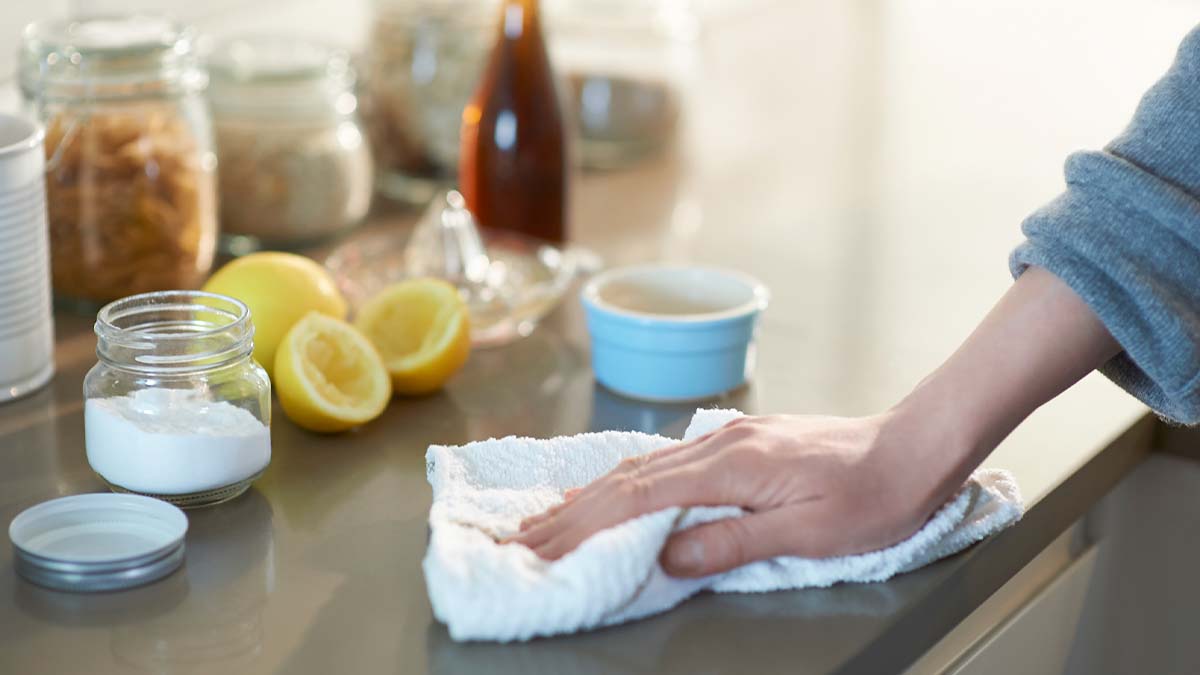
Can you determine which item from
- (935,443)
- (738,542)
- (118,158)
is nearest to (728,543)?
(738,542)

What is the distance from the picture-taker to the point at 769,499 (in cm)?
81

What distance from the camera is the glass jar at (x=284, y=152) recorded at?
1.34 m

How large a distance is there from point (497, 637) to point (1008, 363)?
334 millimetres

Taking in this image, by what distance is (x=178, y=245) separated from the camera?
1.21 m

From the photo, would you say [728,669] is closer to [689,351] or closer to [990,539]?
[990,539]

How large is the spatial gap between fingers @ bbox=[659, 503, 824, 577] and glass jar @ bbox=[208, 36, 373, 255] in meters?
0.68

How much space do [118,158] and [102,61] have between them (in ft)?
0.27

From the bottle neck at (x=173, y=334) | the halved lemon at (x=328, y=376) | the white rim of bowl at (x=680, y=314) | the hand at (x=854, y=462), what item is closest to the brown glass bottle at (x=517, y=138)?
the white rim of bowl at (x=680, y=314)

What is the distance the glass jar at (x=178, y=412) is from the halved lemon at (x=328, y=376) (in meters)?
0.07

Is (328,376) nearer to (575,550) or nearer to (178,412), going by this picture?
(178,412)

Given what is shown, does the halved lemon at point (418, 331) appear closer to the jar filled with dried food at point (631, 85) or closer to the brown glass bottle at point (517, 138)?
the brown glass bottle at point (517, 138)

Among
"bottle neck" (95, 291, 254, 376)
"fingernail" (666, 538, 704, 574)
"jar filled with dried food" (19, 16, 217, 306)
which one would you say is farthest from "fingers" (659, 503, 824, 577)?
"jar filled with dried food" (19, 16, 217, 306)

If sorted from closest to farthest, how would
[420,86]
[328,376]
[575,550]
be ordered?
[575,550]
[328,376]
[420,86]

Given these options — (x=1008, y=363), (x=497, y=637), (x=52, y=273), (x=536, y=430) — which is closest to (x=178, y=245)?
(x=52, y=273)
